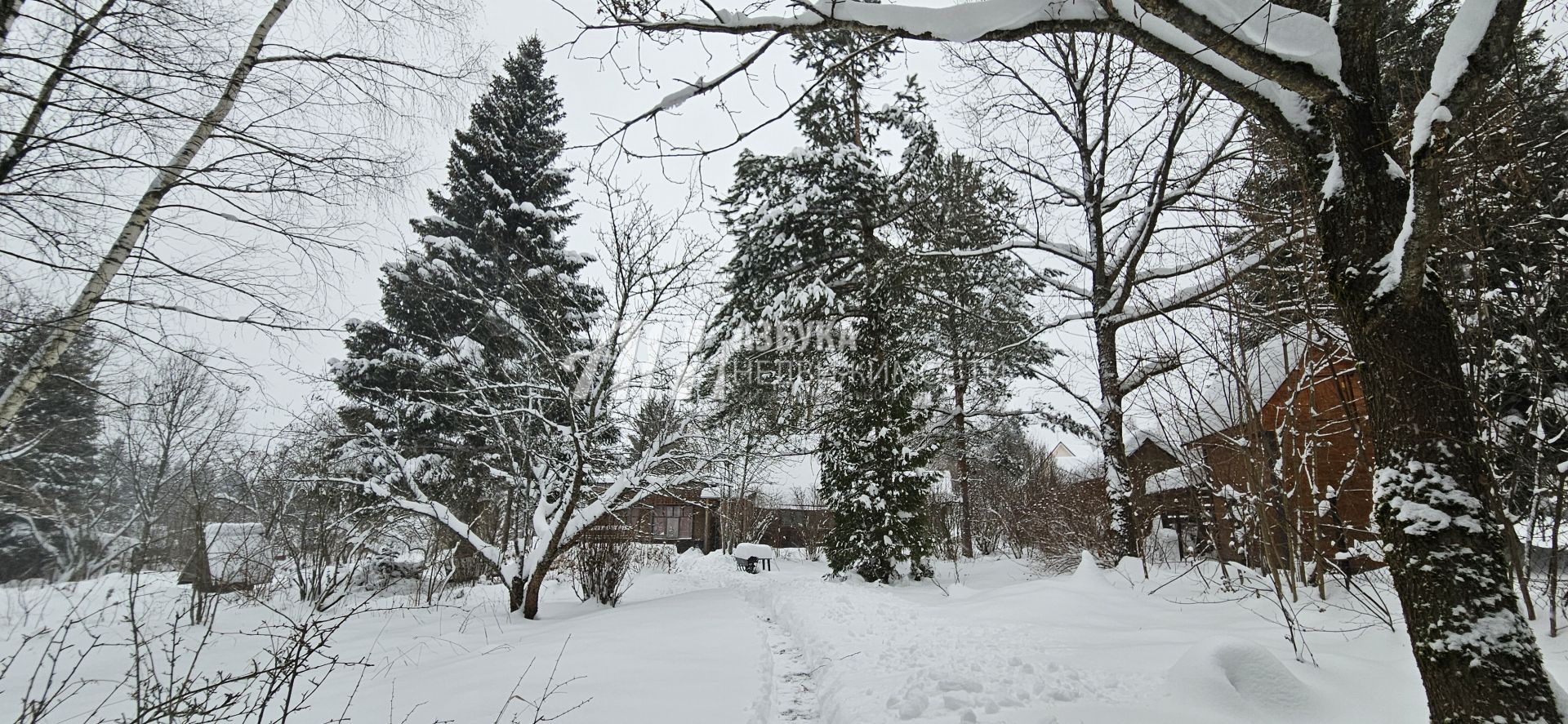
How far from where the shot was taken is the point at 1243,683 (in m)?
2.70

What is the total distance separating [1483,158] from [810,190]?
9189 millimetres

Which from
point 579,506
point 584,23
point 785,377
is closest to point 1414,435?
point 584,23

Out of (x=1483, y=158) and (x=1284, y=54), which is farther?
(x=1483, y=158)

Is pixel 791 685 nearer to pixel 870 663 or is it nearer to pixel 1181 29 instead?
pixel 870 663

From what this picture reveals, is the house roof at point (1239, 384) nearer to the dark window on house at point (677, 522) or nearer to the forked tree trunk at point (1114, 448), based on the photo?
the forked tree trunk at point (1114, 448)

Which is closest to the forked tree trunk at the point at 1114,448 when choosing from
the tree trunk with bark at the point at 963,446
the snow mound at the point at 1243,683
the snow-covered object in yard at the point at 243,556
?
the tree trunk with bark at the point at 963,446

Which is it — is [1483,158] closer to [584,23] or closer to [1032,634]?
[1032,634]

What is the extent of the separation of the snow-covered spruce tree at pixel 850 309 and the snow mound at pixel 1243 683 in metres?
7.68

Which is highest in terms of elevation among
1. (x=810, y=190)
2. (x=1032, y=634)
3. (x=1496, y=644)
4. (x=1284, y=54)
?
(x=810, y=190)

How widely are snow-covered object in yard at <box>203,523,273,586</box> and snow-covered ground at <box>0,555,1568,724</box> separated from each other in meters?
0.74

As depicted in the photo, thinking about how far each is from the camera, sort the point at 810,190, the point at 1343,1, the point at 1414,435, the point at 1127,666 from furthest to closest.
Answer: the point at 810,190 → the point at 1127,666 → the point at 1343,1 → the point at 1414,435

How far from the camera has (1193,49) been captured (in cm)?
221

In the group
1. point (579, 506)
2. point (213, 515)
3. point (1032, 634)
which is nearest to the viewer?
point (1032, 634)

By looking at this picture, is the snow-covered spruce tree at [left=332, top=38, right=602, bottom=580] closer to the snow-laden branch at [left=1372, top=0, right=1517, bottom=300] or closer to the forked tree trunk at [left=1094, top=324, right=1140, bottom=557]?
the forked tree trunk at [left=1094, top=324, right=1140, bottom=557]
